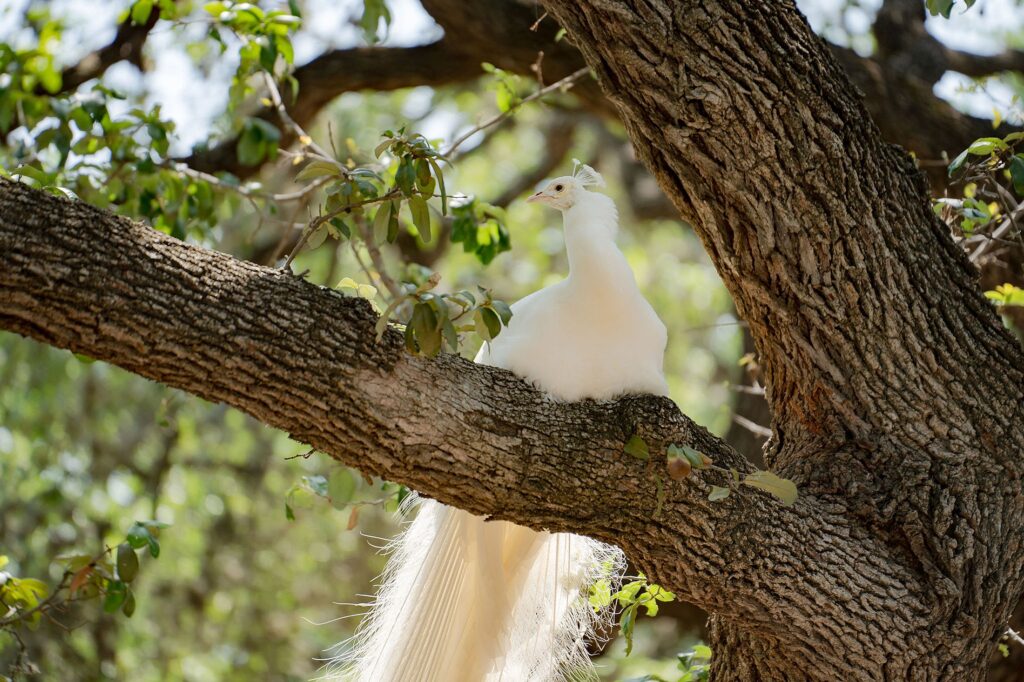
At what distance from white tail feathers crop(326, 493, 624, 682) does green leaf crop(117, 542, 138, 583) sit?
66 centimetres

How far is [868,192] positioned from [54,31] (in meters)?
3.28

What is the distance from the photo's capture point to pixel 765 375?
117 inches

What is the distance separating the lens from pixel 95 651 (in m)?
6.48

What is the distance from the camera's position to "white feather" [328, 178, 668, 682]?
260 cm

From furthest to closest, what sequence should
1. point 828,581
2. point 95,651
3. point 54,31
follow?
point 95,651, point 54,31, point 828,581

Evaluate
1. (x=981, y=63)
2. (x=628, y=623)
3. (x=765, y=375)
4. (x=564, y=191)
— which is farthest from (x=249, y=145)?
(x=981, y=63)

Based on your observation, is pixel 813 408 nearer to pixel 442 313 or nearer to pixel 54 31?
pixel 442 313

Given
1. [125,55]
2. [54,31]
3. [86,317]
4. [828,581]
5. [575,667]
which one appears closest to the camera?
[86,317]

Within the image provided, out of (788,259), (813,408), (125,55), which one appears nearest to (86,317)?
(788,259)

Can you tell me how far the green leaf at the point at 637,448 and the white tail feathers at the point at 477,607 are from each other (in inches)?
25.1

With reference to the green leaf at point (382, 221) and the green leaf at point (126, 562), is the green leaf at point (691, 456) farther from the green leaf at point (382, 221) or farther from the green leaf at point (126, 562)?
the green leaf at point (126, 562)

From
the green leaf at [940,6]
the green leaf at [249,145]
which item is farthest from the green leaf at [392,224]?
the green leaf at [249,145]

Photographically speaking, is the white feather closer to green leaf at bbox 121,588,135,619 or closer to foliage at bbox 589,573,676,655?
foliage at bbox 589,573,676,655

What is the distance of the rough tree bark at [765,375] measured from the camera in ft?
6.82
